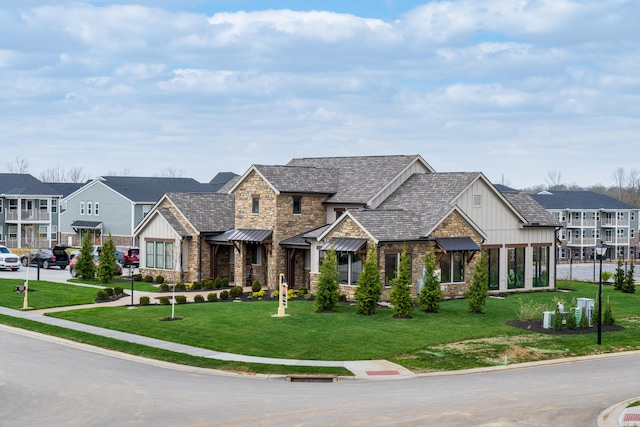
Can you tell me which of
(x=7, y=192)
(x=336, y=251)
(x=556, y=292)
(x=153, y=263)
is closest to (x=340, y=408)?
(x=336, y=251)

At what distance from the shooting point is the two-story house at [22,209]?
74.7 metres

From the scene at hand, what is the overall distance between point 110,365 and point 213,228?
25.5 m

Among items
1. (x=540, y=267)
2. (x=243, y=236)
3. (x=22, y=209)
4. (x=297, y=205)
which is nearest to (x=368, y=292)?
(x=297, y=205)

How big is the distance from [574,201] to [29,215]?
6857 centimetres

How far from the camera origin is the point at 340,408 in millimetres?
18875

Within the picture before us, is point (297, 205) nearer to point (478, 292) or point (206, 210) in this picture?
point (206, 210)

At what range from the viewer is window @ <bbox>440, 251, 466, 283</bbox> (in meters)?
41.7

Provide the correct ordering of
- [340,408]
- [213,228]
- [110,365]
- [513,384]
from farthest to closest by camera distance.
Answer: [213,228], [110,365], [513,384], [340,408]

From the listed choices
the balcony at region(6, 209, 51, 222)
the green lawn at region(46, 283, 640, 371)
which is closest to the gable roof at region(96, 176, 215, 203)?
the balcony at region(6, 209, 51, 222)

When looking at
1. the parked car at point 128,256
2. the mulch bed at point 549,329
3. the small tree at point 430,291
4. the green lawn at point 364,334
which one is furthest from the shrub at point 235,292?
the parked car at point 128,256

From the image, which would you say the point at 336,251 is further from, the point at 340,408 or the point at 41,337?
the point at 340,408

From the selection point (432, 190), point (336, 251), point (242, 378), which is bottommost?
point (242, 378)

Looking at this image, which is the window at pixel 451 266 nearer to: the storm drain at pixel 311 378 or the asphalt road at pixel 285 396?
the asphalt road at pixel 285 396

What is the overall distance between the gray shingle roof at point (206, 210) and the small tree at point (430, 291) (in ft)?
60.1
